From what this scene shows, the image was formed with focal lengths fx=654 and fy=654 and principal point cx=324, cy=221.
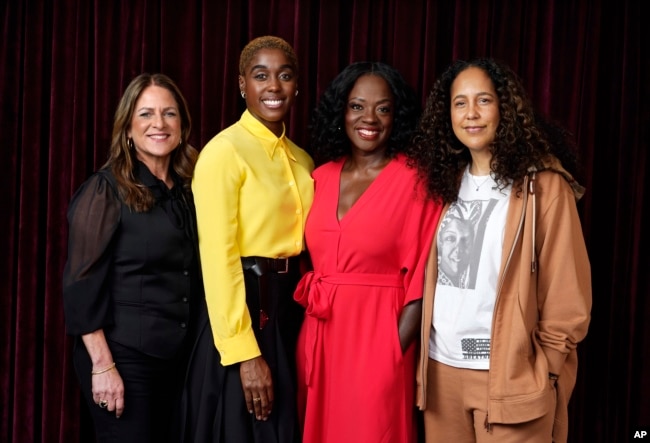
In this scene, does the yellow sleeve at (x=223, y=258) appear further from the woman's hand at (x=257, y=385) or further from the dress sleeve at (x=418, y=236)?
the dress sleeve at (x=418, y=236)

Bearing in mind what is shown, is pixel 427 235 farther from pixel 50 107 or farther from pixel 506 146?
pixel 50 107

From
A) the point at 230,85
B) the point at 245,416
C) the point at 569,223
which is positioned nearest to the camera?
the point at 569,223

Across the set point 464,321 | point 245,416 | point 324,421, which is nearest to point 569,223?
point 464,321

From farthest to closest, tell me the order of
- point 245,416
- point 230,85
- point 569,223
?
1. point 230,85
2. point 245,416
3. point 569,223

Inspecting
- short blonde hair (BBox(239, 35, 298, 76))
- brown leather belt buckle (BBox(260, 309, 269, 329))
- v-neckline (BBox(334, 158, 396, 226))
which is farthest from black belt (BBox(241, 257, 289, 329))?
short blonde hair (BBox(239, 35, 298, 76))

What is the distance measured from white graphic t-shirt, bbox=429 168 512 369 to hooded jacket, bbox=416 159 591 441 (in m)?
0.05

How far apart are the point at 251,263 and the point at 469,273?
69 centimetres

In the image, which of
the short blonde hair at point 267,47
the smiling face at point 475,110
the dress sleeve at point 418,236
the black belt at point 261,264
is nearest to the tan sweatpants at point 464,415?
the dress sleeve at point 418,236

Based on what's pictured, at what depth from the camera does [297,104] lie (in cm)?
282

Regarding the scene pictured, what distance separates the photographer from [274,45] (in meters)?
2.21

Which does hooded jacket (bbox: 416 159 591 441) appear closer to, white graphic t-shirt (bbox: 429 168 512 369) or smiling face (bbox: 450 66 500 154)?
white graphic t-shirt (bbox: 429 168 512 369)

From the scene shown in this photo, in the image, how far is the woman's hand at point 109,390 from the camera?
203 cm

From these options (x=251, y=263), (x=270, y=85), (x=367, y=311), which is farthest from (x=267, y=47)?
(x=367, y=311)

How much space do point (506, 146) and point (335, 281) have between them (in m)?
0.68
